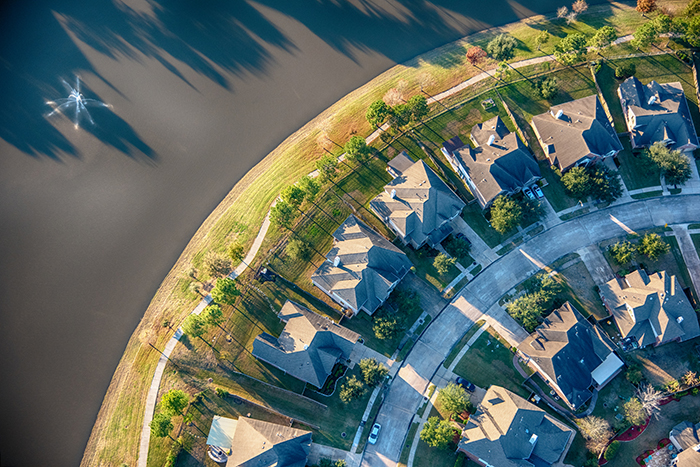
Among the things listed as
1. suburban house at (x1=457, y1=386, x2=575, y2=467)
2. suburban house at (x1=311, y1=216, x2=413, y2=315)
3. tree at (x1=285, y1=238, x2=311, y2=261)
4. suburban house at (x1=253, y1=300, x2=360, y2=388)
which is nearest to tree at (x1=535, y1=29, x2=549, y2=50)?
suburban house at (x1=311, y1=216, x2=413, y2=315)

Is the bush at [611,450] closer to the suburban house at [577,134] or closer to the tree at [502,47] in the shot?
the suburban house at [577,134]

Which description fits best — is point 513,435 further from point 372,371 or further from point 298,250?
point 298,250

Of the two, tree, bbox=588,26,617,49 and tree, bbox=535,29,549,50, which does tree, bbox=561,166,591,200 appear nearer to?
tree, bbox=588,26,617,49

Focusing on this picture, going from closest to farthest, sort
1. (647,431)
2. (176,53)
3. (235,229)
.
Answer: (647,431) → (235,229) → (176,53)

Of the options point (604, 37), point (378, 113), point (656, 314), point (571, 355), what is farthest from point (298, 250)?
point (604, 37)

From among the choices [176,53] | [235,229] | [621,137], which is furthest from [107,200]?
[621,137]

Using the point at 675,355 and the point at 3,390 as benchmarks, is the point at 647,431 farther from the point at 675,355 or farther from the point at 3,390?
the point at 3,390
